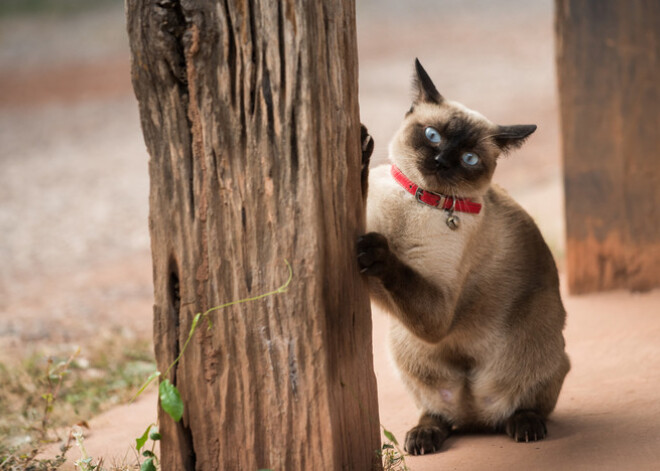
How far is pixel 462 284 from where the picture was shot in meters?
3.12

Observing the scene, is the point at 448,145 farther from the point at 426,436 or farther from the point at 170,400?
the point at 170,400

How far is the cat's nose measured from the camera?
300 centimetres

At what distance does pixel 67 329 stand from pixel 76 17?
51.3 feet

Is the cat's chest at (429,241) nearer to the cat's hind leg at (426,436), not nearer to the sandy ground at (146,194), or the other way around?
the sandy ground at (146,194)

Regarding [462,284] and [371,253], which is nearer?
[371,253]

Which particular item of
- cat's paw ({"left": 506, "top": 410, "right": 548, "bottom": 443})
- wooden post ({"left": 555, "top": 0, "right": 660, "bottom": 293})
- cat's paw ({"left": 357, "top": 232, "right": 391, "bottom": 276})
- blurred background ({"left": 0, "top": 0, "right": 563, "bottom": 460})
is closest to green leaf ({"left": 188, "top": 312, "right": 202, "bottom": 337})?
cat's paw ({"left": 357, "top": 232, "right": 391, "bottom": 276})

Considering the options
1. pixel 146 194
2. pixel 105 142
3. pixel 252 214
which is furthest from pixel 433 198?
pixel 105 142

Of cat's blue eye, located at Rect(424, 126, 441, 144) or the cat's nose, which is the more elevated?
cat's blue eye, located at Rect(424, 126, 441, 144)

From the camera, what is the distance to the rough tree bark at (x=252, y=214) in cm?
233

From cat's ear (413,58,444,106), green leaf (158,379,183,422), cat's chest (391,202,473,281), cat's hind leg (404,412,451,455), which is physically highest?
cat's ear (413,58,444,106)

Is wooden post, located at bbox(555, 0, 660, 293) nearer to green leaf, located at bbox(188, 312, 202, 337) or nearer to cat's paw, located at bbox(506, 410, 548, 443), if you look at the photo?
cat's paw, located at bbox(506, 410, 548, 443)

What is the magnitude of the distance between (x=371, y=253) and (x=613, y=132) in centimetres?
312

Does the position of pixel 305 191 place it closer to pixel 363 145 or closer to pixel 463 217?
pixel 363 145

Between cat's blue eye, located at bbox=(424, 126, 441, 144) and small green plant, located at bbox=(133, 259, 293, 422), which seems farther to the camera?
cat's blue eye, located at bbox=(424, 126, 441, 144)
